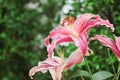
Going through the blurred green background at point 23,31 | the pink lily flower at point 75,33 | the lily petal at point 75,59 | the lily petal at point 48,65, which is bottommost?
the lily petal at point 75,59

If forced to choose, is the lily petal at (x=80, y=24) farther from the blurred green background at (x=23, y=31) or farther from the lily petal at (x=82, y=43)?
the blurred green background at (x=23, y=31)

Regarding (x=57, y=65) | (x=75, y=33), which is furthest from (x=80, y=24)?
(x=57, y=65)

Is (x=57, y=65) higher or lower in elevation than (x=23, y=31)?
lower

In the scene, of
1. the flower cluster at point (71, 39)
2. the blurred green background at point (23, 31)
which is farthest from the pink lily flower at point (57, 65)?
the blurred green background at point (23, 31)

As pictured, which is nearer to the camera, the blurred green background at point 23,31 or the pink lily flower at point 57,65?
the pink lily flower at point 57,65

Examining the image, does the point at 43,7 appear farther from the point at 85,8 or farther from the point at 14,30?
A: the point at 85,8

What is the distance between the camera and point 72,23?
1.33 metres

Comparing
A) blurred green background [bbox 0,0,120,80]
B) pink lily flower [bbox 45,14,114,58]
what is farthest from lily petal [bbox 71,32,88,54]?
blurred green background [bbox 0,0,120,80]

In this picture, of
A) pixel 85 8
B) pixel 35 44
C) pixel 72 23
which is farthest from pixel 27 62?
pixel 72 23

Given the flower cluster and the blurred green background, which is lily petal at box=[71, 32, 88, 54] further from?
the blurred green background

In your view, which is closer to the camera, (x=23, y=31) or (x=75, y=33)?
(x=75, y=33)

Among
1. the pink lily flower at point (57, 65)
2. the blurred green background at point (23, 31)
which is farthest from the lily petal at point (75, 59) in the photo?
the blurred green background at point (23, 31)

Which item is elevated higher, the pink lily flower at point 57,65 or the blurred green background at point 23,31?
the blurred green background at point 23,31

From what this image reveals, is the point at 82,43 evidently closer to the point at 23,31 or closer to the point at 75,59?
the point at 75,59
